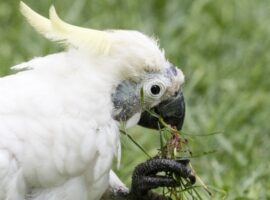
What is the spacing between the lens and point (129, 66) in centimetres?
348

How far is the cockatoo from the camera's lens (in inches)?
132

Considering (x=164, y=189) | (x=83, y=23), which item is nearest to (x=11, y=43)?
(x=83, y=23)

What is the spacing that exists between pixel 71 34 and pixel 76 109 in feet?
0.89

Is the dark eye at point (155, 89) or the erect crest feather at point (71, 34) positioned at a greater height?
the erect crest feather at point (71, 34)

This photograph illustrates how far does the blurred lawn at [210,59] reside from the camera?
15.9ft

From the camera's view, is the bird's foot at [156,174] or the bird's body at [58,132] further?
the bird's foot at [156,174]

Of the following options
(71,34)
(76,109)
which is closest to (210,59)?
(71,34)

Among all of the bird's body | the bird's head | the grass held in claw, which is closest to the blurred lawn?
the grass held in claw

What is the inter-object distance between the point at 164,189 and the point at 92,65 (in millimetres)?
535

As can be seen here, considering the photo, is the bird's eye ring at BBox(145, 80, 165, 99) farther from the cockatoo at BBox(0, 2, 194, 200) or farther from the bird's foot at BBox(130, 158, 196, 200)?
the bird's foot at BBox(130, 158, 196, 200)

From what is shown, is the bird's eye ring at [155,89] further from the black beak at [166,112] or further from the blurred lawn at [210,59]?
the blurred lawn at [210,59]

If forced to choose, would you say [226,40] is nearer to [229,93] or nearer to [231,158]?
[229,93]

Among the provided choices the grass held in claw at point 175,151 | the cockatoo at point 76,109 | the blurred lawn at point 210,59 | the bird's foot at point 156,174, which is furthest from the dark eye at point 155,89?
the blurred lawn at point 210,59

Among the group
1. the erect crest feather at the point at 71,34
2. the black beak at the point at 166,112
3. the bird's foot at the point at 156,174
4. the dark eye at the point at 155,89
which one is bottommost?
the bird's foot at the point at 156,174
